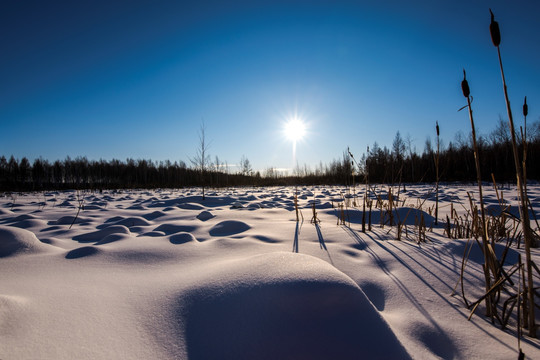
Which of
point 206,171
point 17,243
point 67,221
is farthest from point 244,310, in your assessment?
point 206,171

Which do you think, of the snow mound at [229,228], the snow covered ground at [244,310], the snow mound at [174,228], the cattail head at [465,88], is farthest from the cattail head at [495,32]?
the snow mound at [174,228]

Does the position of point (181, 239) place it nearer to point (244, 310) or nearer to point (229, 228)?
point (229, 228)

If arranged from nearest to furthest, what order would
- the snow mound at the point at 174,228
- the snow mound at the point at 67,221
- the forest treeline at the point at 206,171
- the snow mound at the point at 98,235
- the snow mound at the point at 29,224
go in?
the snow mound at the point at 98,235 → the snow mound at the point at 174,228 → the snow mound at the point at 29,224 → the snow mound at the point at 67,221 → the forest treeline at the point at 206,171

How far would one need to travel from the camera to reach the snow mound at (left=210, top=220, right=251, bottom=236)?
219cm

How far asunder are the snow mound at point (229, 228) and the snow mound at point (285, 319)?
1.32 meters

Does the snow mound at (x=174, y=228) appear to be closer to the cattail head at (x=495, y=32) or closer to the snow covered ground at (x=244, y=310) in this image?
the snow covered ground at (x=244, y=310)

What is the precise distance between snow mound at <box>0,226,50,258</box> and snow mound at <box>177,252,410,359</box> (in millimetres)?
1345

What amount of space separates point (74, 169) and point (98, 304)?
3511cm

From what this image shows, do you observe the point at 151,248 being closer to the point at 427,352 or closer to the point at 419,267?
the point at 427,352

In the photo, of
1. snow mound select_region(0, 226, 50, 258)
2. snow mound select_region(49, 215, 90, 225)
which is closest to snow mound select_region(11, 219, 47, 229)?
snow mound select_region(49, 215, 90, 225)

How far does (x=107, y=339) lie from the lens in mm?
671

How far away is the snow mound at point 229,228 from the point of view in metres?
2.19

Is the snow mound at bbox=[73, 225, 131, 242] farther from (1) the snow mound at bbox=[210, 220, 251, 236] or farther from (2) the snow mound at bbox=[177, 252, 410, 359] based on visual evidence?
(2) the snow mound at bbox=[177, 252, 410, 359]

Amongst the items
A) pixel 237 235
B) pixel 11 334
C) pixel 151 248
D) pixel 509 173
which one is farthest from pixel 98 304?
pixel 509 173
